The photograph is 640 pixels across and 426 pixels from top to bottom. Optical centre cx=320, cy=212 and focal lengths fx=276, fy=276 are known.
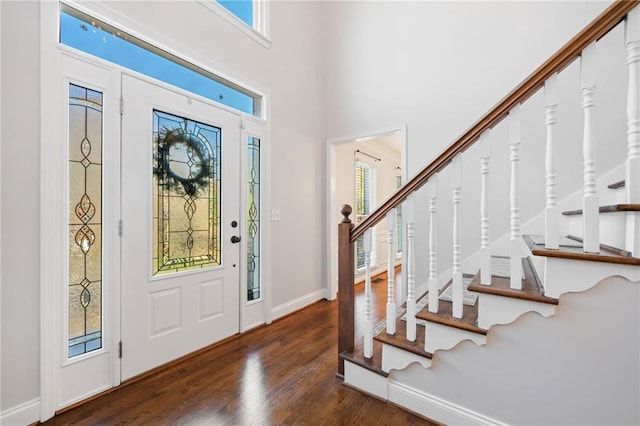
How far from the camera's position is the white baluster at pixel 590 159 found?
1.08m

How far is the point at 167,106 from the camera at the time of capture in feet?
6.95

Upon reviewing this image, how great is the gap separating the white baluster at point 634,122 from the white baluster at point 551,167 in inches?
8.3

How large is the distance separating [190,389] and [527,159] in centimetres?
321

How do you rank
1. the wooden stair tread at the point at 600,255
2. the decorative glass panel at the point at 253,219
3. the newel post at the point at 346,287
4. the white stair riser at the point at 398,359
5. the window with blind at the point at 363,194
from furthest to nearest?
the window with blind at the point at 363,194, the decorative glass panel at the point at 253,219, the newel post at the point at 346,287, the white stair riser at the point at 398,359, the wooden stair tread at the point at 600,255

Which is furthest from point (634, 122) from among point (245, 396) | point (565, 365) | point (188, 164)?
point (188, 164)

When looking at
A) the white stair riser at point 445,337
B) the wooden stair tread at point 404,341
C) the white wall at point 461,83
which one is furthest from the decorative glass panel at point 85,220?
the white wall at point 461,83

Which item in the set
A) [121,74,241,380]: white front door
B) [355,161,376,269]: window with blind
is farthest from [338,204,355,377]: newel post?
[355,161,376,269]: window with blind

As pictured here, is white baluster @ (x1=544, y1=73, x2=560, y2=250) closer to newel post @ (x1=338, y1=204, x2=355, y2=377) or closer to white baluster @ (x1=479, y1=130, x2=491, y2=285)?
white baluster @ (x1=479, y1=130, x2=491, y2=285)

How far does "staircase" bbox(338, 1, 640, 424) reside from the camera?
1.09m

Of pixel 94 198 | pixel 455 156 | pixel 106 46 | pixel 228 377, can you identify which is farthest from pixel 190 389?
pixel 106 46

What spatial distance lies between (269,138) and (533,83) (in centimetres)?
230

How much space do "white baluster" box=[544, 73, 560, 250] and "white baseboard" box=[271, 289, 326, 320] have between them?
254 cm

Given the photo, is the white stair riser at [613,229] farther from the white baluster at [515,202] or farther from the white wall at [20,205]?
the white wall at [20,205]

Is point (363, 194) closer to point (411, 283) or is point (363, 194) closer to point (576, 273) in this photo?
point (411, 283)
